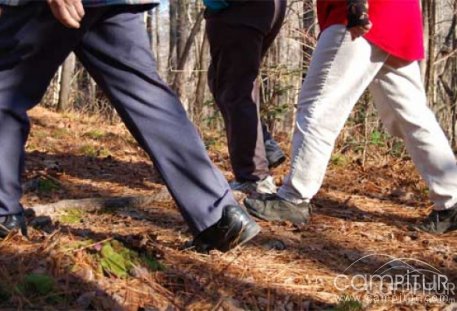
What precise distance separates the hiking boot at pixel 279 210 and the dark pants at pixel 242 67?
55 cm

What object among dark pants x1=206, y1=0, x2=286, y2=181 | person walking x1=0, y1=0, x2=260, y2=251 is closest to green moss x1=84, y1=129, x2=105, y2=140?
dark pants x1=206, y1=0, x2=286, y2=181

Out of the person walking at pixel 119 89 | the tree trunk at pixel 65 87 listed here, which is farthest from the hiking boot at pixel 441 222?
the tree trunk at pixel 65 87

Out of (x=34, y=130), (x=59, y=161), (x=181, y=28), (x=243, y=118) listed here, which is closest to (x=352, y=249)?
(x=243, y=118)

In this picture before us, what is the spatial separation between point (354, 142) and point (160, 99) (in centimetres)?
400

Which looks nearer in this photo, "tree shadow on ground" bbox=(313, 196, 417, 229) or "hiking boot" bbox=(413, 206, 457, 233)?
"hiking boot" bbox=(413, 206, 457, 233)

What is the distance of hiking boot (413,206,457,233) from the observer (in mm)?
3805

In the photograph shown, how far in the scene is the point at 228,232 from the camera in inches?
116

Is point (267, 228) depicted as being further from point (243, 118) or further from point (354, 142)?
point (354, 142)

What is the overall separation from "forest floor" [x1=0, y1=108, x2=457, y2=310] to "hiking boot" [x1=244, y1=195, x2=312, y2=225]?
0.20ft

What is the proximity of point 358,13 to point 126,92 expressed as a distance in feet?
4.33

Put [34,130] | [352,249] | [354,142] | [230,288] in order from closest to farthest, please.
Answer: [230,288]
[352,249]
[354,142]
[34,130]

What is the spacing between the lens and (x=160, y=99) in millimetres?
2881

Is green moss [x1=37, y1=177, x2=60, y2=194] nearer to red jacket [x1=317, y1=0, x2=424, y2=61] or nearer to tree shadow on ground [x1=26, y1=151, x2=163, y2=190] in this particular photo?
tree shadow on ground [x1=26, y1=151, x2=163, y2=190]

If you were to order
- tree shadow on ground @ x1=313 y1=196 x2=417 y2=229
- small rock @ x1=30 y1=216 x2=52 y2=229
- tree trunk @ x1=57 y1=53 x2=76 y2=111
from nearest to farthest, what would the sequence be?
1. small rock @ x1=30 y1=216 x2=52 y2=229
2. tree shadow on ground @ x1=313 y1=196 x2=417 y2=229
3. tree trunk @ x1=57 y1=53 x2=76 y2=111
